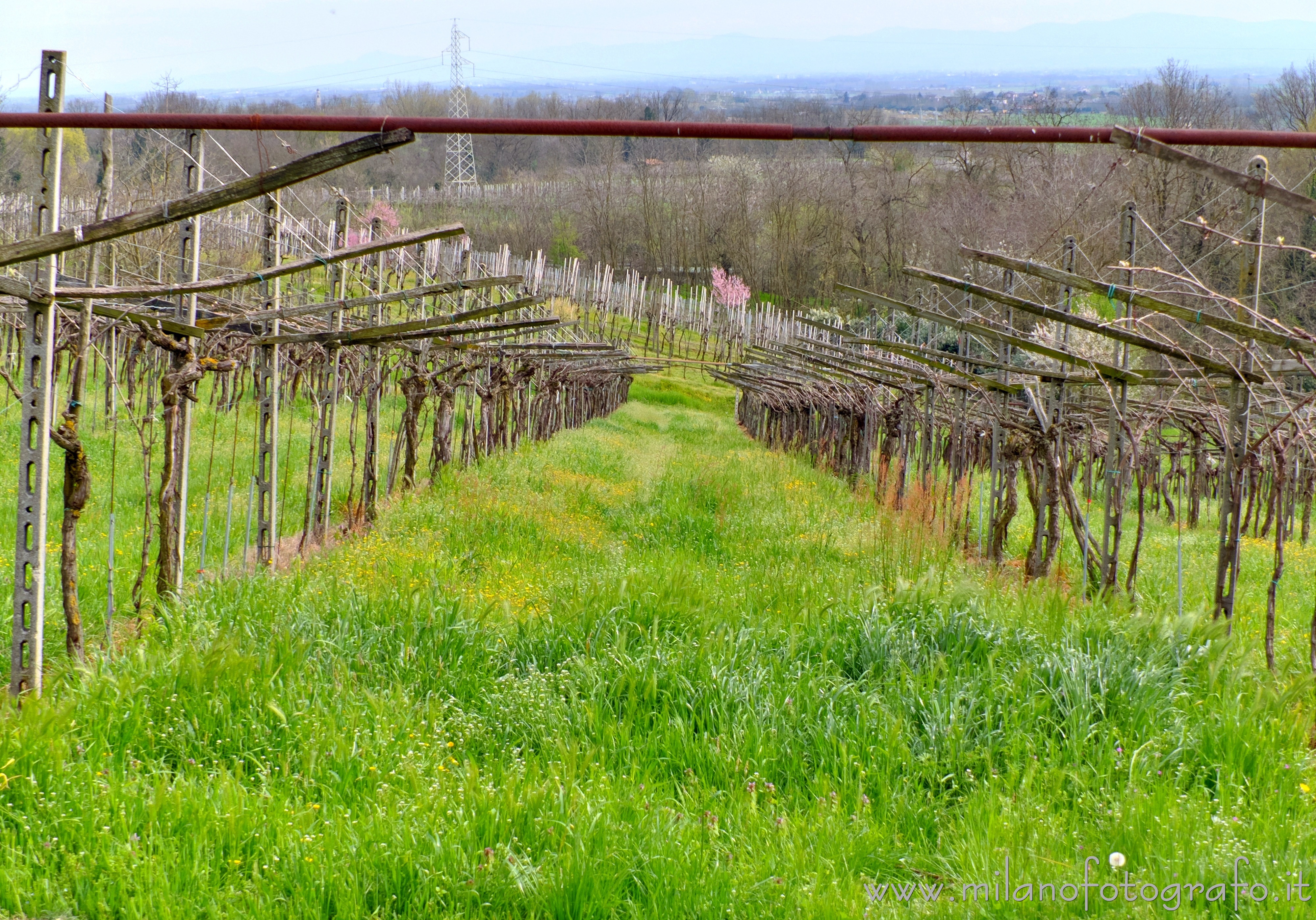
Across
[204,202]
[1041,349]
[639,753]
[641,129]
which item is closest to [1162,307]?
[1041,349]

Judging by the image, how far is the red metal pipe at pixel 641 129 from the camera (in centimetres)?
366

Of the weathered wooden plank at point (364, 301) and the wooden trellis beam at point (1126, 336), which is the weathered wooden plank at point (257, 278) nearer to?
the weathered wooden plank at point (364, 301)

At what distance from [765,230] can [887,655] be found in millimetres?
54906

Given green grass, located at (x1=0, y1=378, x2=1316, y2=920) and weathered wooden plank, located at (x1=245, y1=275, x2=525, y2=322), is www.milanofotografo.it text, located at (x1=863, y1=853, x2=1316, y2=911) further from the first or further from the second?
weathered wooden plank, located at (x1=245, y1=275, x2=525, y2=322)

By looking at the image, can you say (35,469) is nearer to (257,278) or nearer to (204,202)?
(204,202)

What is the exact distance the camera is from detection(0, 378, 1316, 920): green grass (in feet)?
9.89

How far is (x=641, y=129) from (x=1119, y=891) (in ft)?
9.93

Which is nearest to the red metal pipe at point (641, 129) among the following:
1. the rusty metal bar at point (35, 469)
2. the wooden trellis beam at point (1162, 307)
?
the rusty metal bar at point (35, 469)

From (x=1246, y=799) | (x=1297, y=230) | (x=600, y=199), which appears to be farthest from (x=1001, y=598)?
(x=600, y=199)

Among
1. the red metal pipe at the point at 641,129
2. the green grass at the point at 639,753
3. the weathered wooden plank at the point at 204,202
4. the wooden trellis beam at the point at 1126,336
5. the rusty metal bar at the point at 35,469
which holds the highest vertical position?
the red metal pipe at the point at 641,129

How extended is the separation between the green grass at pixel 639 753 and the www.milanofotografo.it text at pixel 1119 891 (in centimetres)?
4

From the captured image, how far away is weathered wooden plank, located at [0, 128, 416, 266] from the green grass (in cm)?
178

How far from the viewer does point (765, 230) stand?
57.6 m

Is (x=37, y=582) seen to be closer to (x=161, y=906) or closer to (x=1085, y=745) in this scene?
(x=161, y=906)
